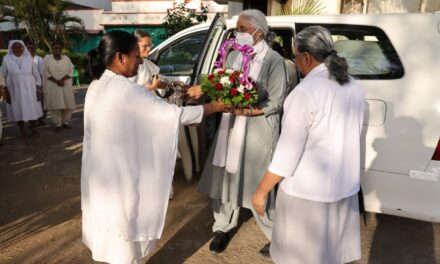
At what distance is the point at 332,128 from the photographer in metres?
1.75

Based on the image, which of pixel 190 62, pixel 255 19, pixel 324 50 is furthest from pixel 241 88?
pixel 190 62

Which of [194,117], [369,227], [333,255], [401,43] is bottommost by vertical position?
[369,227]

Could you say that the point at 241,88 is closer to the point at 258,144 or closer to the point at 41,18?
the point at 258,144

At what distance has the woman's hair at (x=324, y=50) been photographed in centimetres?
173

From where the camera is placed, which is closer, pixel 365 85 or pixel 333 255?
pixel 333 255

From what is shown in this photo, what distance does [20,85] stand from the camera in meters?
7.10

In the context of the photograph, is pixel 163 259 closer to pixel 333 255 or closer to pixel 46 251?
pixel 46 251

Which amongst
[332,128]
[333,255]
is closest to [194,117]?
[332,128]

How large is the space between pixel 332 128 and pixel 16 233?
10.3 feet

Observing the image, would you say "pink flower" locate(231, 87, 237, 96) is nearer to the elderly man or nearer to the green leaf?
the green leaf

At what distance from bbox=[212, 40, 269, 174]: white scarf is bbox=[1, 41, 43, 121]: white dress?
5433 mm

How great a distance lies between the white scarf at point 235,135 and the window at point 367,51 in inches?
34.4

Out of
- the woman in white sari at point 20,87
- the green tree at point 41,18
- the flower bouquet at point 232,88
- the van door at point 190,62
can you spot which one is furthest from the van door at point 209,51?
the green tree at point 41,18

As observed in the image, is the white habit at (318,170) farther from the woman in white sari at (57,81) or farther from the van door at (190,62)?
the woman in white sari at (57,81)
